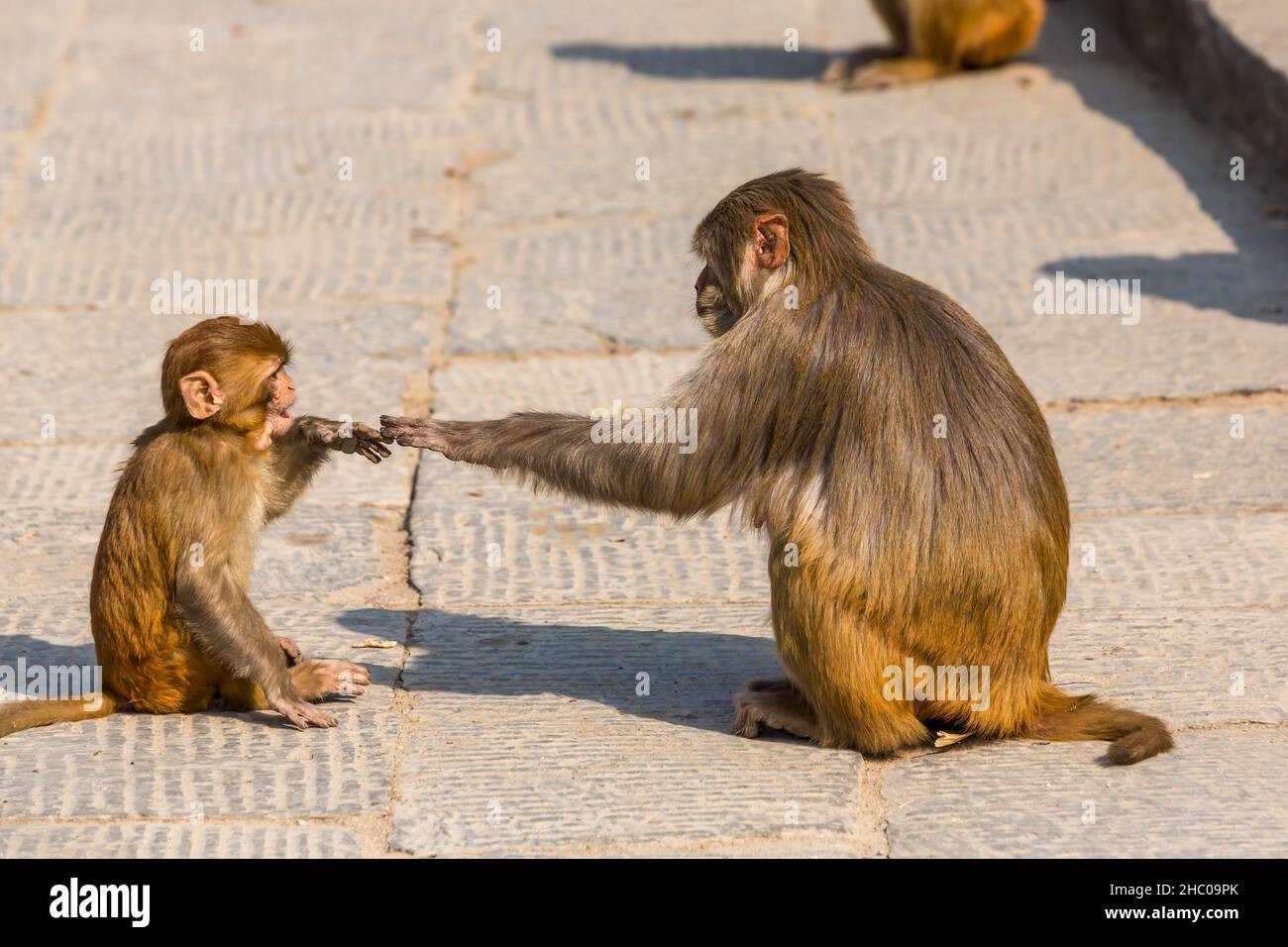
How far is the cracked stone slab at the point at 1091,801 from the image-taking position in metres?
4.31

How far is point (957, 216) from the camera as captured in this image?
9.07 metres

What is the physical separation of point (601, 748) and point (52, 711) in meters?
1.50

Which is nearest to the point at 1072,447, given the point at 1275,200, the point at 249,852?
the point at 1275,200

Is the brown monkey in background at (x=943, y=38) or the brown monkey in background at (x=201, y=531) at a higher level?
the brown monkey in background at (x=943, y=38)

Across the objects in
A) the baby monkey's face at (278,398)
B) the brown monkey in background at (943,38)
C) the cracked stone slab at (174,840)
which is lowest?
the cracked stone slab at (174,840)

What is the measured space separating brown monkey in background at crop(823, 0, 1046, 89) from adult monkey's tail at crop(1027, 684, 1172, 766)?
6633 mm

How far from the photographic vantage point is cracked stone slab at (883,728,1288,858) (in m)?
4.31

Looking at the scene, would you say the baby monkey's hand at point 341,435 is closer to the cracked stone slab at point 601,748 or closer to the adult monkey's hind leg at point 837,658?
the cracked stone slab at point 601,748

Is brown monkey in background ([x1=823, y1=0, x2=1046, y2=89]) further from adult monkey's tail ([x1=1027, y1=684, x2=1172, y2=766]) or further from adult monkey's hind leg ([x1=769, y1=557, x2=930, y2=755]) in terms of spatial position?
adult monkey's hind leg ([x1=769, y1=557, x2=930, y2=755])

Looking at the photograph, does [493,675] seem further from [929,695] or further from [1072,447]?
[1072,447]

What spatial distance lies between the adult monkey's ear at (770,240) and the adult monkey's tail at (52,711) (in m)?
2.15

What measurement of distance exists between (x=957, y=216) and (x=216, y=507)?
5271mm

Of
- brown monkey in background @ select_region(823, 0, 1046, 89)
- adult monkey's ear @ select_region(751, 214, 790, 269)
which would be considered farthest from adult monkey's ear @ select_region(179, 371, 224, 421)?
brown monkey in background @ select_region(823, 0, 1046, 89)

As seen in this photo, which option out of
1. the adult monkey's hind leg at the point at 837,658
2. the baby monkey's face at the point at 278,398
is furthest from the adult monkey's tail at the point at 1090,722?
the baby monkey's face at the point at 278,398
